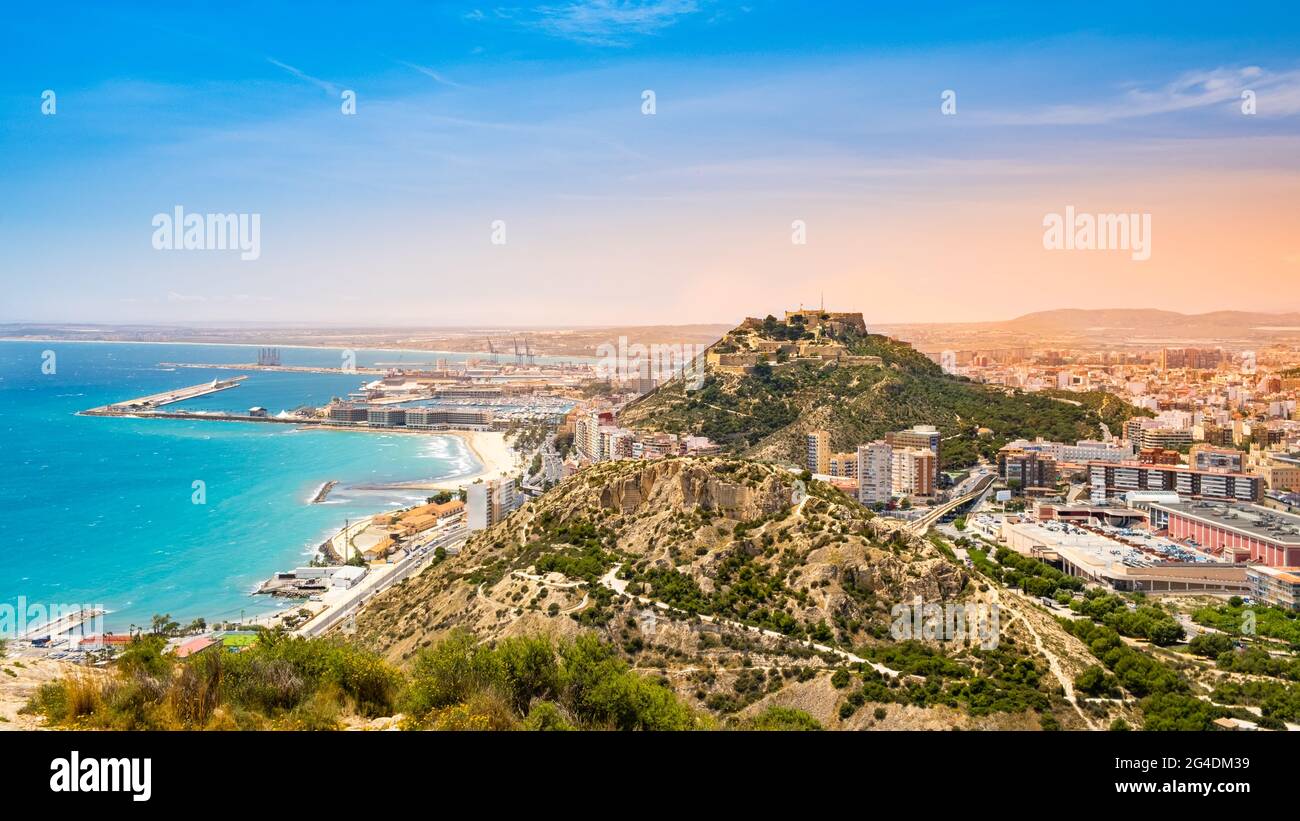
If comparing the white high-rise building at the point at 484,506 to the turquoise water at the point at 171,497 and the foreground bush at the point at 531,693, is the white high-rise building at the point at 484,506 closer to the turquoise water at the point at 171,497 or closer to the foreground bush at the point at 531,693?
the turquoise water at the point at 171,497

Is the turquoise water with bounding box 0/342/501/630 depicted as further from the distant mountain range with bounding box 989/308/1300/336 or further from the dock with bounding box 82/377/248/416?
the distant mountain range with bounding box 989/308/1300/336

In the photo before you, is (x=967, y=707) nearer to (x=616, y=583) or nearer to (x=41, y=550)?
(x=616, y=583)

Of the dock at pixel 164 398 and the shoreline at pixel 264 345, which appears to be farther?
the shoreline at pixel 264 345

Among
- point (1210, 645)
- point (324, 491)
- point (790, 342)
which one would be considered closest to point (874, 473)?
point (790, 342)

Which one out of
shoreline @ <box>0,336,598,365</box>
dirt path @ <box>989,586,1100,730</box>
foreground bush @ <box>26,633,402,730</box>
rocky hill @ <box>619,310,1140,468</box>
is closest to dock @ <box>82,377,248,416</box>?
shoreline @ <box>0,336,598,365</box>

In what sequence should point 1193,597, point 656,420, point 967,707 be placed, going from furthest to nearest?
point 656,420 → point 1193,597 → point 967,707

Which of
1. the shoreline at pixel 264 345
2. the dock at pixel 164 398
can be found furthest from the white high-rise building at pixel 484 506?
the shoreline at pixel 264 345

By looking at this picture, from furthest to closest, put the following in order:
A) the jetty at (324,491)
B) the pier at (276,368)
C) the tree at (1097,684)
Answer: the pier at (276,368) < the jetty at (324,491) < the tree at (1097,684)
